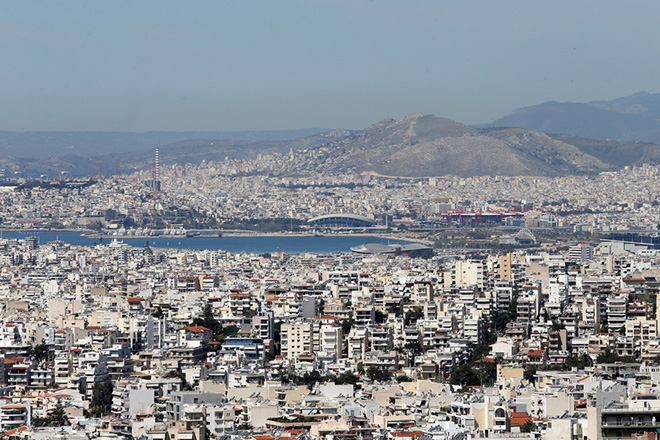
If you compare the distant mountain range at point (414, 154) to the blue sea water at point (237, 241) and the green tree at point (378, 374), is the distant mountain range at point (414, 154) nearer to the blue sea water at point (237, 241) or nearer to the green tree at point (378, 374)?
the blue sea water at point (237, 241)

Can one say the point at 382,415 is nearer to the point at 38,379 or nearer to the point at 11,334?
the point at 38,379

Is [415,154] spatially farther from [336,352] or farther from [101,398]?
[101,398]

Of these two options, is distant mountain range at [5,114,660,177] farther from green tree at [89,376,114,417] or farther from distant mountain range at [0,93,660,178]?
green tree at [89,376,114,417]

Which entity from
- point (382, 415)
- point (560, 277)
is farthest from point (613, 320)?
point (382, 415)

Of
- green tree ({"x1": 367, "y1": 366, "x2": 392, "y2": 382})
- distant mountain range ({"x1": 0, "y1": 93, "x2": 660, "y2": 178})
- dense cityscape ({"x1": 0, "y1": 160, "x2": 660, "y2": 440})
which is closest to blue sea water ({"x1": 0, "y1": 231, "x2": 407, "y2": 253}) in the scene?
dense cityscape ({"x1": 0, "y1": 160, "x2": 660, "y2": 440})

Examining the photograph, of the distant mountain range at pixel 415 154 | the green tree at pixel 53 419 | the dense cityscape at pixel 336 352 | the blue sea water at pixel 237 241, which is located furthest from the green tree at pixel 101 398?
the distant mountain range at pixel 415 154
